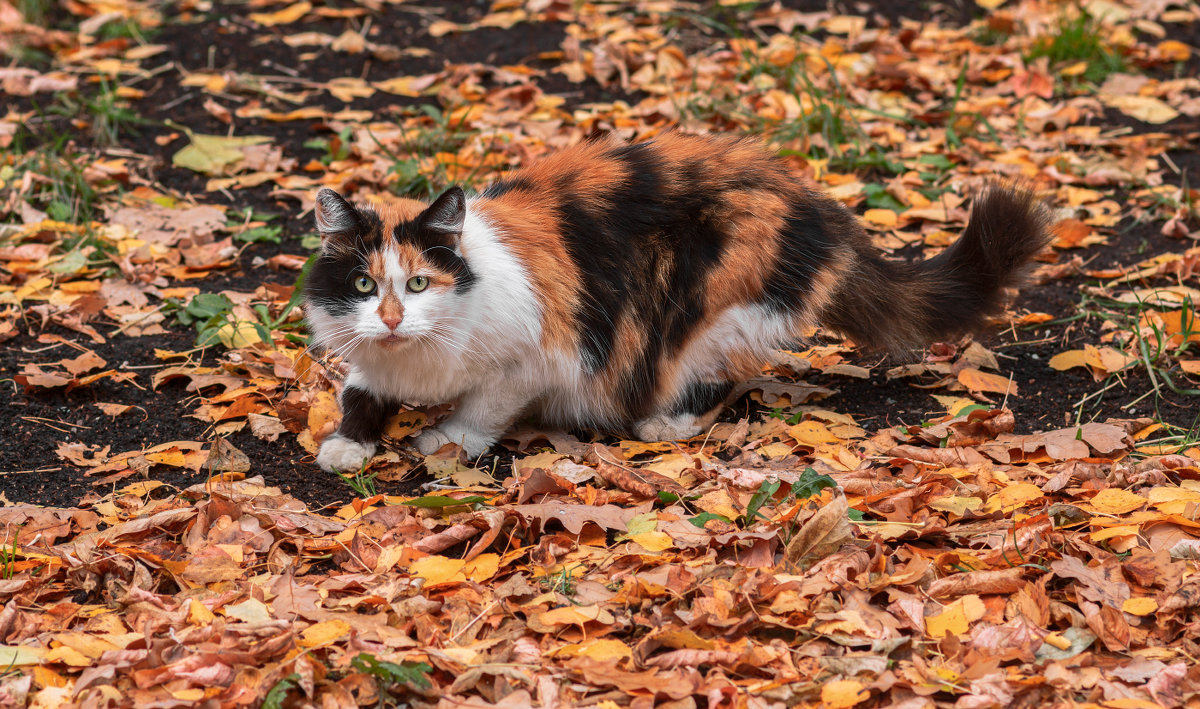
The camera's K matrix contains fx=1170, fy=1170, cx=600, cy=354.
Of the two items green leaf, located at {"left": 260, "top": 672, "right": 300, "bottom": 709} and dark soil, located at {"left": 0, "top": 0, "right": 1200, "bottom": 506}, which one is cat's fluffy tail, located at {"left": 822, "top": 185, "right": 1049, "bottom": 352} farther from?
green leaf, located at {"left": 260, "top": 672, "right": 300, "bottom": 709}

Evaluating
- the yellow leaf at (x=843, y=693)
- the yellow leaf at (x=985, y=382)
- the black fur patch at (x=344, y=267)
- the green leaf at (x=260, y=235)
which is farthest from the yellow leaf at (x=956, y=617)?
the green leaf at (x=260, y=235)

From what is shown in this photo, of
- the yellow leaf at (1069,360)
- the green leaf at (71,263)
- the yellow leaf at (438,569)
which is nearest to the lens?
the yellow leaf at (438,569)

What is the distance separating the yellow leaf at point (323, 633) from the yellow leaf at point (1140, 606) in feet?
6.09

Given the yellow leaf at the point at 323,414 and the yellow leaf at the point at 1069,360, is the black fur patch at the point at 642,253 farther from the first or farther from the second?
the yellow leaf at the point at 1069,360

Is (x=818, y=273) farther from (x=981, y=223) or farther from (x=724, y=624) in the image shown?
(x=724, y=624)

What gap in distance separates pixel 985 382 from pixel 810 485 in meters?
1.23

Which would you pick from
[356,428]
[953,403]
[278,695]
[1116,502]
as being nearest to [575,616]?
[278,695]

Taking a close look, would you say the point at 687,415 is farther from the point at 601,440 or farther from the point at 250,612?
the point at 250,612

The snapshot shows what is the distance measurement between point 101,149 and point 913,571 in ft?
15.7

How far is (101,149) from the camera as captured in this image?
5.97 meters

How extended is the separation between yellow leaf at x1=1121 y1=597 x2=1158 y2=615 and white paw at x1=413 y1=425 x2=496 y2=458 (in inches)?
77.8

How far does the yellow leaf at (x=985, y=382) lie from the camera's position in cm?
416

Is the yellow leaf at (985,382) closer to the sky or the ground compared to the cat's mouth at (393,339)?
closer to the ground

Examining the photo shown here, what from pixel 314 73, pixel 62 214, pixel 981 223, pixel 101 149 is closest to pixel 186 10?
pixel 314 73
